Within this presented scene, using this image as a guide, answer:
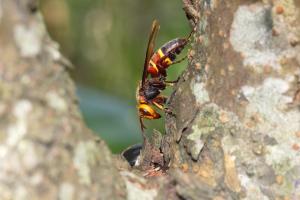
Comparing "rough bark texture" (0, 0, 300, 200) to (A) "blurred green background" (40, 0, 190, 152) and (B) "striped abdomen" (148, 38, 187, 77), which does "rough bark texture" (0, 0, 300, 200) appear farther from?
(A) "blurred green background" (40, 0, 190, 152)

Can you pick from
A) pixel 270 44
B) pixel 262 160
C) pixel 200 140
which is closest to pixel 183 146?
pixel 200 140

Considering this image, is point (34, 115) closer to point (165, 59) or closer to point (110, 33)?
point (165, 59)

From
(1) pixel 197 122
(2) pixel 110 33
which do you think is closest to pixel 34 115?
(1) pixel 197 122

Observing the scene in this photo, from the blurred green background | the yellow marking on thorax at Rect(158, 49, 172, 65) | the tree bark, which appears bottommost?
the blurred green background

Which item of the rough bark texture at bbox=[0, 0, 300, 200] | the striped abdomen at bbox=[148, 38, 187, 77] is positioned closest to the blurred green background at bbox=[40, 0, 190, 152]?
the striped abdomen at bbox=[148, 38, 187, 77]

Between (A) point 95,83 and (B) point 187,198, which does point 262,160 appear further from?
(A) point 95,83
